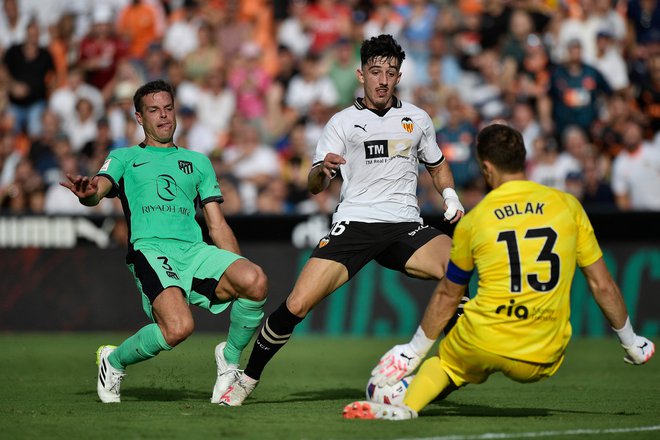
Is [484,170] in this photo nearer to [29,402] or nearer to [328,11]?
[29,402]

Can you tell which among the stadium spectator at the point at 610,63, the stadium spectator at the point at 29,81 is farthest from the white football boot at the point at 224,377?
the stadium spectator at the point at 29,81

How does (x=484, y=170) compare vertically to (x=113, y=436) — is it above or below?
above

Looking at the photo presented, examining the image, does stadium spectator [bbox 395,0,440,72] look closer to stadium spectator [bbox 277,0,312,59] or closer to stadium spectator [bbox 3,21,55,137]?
stadium spectator [bbox 277,0,312,59]

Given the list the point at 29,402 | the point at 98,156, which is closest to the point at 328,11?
the point at 98,156

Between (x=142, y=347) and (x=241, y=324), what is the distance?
0.81 metres

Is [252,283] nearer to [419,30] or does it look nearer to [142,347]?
[142,347]

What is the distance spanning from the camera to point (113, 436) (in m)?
6.85

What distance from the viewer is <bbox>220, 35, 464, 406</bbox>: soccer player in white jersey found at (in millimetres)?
8852

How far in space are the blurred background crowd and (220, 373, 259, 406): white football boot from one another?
24.4ft

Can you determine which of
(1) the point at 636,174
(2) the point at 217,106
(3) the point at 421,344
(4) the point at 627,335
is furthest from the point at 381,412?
(2) the point at 217,106

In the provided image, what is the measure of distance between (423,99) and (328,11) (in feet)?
9.68

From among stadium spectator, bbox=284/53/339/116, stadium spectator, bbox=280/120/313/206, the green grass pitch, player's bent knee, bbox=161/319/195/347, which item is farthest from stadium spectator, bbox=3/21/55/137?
player's bent knee, bbox=161/319/195/347

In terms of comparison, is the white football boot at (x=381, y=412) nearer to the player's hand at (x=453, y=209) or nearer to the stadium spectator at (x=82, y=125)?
the player's hand at (x=453, y=209)

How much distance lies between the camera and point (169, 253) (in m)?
9.02
